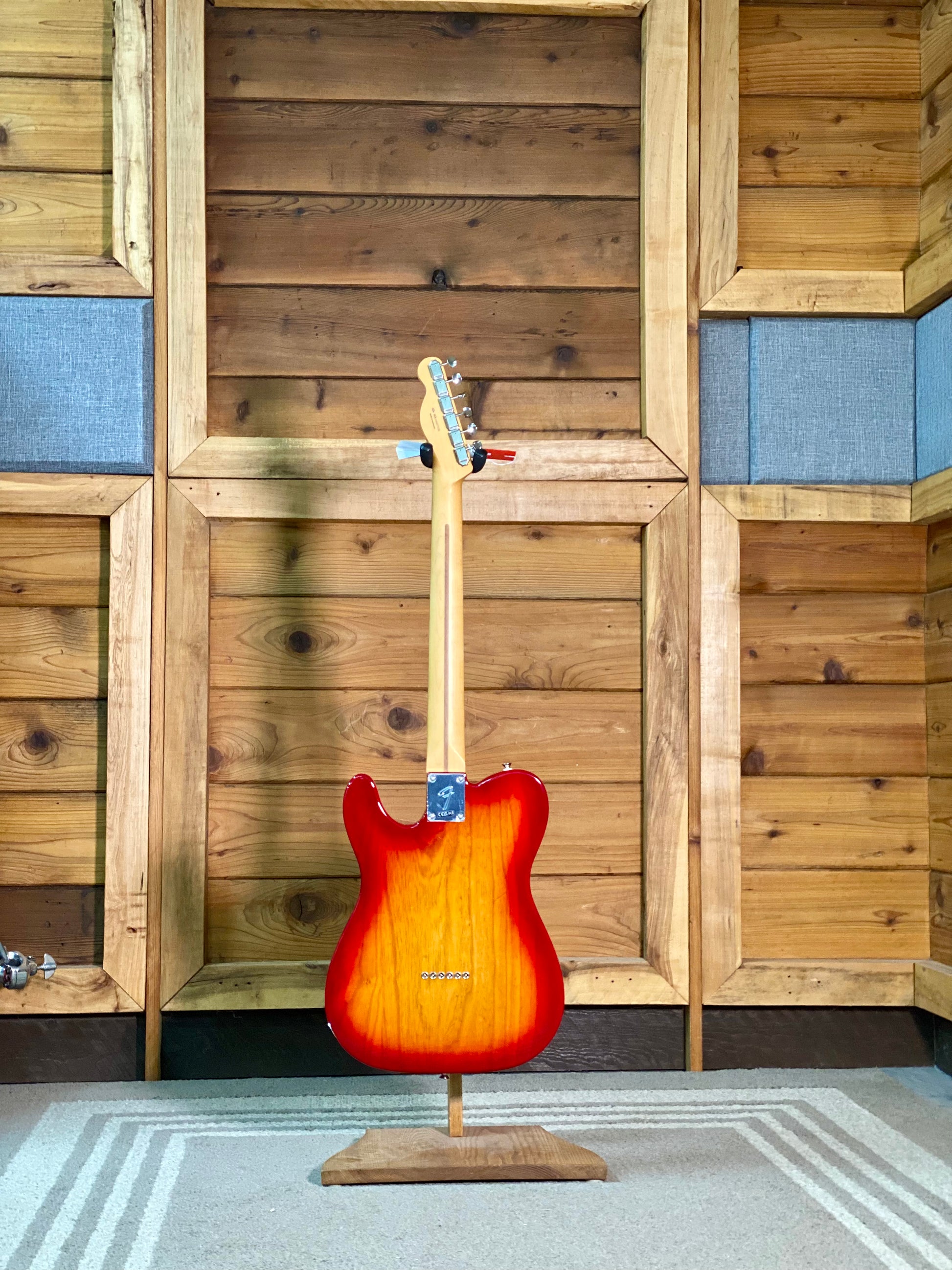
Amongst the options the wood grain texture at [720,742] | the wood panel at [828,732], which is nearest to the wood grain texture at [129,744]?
the wood grain texture at [720,742]

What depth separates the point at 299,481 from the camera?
7.18ft

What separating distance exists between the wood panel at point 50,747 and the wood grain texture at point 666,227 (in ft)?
3.85

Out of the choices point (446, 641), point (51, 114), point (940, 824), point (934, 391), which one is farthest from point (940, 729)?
point (51, 114)

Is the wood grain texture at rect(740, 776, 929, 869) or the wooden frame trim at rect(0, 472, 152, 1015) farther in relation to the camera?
the wood grain texture at rect(740, 776, 929, 869)

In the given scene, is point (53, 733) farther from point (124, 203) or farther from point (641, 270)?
point (641, 270)

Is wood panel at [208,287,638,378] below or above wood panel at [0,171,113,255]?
below

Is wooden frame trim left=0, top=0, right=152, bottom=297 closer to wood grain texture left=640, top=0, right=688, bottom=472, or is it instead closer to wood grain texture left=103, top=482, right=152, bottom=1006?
wood grain texture left=103, top=482, right=152, bottom=1006

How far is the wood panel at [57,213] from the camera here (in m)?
2.19

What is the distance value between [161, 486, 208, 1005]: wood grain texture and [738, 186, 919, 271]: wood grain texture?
1.18 metres

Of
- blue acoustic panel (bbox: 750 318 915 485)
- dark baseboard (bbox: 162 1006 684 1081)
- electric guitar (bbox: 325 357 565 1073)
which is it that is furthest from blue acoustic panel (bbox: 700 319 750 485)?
dark baseboard (bbox: 162 1006 684 1081)

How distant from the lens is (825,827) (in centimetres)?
224

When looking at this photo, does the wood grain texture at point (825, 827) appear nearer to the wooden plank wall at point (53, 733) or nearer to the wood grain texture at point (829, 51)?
the wooden plank wall at point (53, 733)

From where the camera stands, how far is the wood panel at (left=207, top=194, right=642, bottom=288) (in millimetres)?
2219

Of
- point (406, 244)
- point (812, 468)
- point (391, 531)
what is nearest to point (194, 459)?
point (391, 531)
